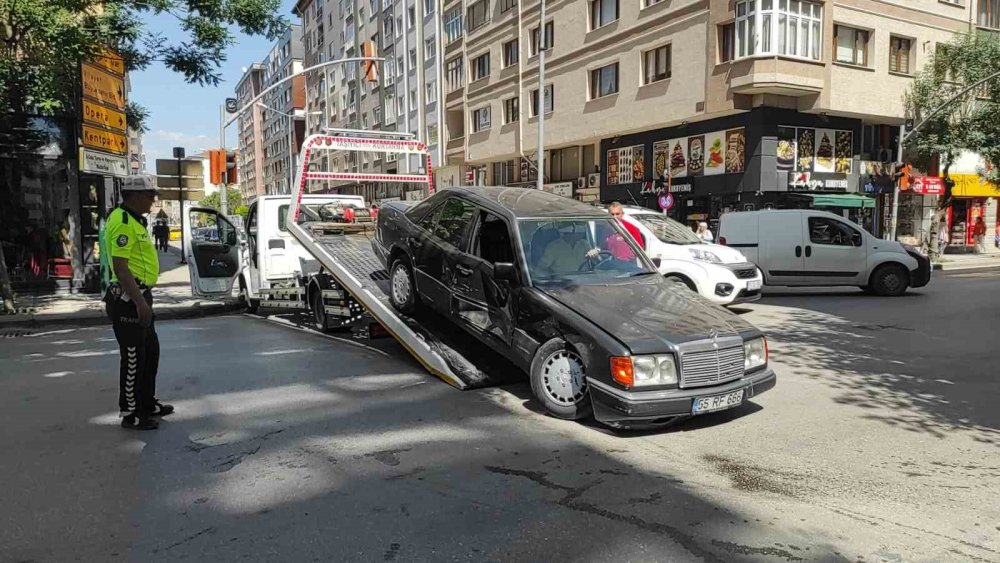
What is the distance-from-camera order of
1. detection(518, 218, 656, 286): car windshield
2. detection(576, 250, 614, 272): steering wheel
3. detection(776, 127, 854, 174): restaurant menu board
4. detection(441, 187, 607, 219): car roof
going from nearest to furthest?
detection(518, 218, 656, 286): car windshield, detection(576, 250, 614, 272): steering wheel, detection(441, 187, 607, 219): car roof, detection(776, 127, 854, 174): restaurant menu board

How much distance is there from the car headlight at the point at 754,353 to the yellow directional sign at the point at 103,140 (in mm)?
12603

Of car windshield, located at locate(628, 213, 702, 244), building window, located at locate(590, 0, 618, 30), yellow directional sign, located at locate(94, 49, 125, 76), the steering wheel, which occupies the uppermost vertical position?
building window, located at locate(590, 0, 618, 30)

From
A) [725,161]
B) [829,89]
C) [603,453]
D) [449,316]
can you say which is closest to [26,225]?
[449,316]

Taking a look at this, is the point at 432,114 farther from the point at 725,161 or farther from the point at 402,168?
Result: the point at 725,161

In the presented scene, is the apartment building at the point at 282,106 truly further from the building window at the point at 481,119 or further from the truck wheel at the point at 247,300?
the truck wheel at the point at 247,300

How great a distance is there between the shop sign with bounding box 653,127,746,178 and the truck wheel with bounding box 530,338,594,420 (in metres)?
21.5

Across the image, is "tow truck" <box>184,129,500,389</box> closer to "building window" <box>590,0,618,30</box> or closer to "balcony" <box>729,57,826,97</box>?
"balcony" <box>729,57,826,97</box>

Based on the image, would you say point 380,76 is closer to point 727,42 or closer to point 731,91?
point 727,42

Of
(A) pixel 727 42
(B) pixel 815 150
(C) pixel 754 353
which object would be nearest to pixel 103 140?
(C) pixel 754 353

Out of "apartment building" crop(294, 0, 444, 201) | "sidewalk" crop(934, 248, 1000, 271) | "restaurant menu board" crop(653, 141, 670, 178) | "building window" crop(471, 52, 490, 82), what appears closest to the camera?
"sidewalk" crop(934, 248, 1000, 271)

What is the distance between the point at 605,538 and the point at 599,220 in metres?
3.81

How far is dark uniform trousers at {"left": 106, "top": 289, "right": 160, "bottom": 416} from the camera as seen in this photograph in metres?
5.15

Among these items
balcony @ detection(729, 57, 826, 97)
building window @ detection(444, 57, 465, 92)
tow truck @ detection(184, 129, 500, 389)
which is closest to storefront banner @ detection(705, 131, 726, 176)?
balcony @ detection(729, 57, 826, 97)

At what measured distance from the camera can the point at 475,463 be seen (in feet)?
14.8
